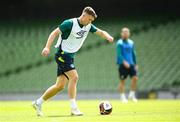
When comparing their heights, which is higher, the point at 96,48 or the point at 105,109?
the point at 96,48

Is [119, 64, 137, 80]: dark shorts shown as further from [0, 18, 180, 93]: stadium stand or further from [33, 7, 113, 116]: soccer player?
[33, 7, 113, 116]: soccer player

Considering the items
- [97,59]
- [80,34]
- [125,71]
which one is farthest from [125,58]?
[80,34]

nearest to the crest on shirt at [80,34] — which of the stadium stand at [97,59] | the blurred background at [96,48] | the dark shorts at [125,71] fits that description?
the dark shorts at [125,71]

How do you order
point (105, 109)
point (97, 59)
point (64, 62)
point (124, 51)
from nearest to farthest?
point (64, 62)
point (105, 109)
point (124, 51)
point (97, 59)

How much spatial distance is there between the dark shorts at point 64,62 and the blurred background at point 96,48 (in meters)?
13.4

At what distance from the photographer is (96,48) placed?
29625 millimetres

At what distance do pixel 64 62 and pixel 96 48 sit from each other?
53.6ft

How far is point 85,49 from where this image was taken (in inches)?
1169

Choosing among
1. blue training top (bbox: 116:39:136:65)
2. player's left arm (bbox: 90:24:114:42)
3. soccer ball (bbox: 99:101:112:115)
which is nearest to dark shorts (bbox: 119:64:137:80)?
blue training top (bbox: 116:39:136:65)

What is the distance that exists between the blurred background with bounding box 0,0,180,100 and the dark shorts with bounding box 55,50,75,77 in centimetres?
1344

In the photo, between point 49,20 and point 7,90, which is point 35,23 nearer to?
point 49,20

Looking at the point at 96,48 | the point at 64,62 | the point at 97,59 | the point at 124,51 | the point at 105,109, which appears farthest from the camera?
the point at 96,48

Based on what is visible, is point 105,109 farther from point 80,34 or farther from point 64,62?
point 80,34

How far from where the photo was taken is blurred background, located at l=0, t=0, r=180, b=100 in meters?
27.6
